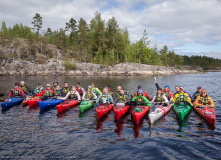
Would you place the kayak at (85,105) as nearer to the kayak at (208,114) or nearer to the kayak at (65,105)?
the kayak at (65,105)

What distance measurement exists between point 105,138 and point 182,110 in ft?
17.5

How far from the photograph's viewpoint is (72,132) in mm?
8844

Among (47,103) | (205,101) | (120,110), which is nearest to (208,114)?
(205,101)

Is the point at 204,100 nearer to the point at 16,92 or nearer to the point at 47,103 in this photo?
the point at 47,103


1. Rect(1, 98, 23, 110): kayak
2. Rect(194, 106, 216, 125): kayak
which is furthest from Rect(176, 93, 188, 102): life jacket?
Rect(1, 98, 23, 110): kayak

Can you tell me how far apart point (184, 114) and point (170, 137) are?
9.40ft

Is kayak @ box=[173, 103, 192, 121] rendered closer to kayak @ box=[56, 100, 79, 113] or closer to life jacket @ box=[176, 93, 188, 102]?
life jacket @ box=[176, 93, 188, 102]

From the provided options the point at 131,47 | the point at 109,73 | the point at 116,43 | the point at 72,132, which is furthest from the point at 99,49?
the point at 72,132

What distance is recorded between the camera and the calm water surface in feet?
22.0

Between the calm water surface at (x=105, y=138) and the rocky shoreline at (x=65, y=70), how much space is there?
4406 centimetres

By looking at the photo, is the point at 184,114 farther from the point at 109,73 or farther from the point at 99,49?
the point at 99,49

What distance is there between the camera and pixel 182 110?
34.9ft

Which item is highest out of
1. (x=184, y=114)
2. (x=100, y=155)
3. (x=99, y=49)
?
(x=99, y=49)

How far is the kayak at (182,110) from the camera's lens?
10352 mm
